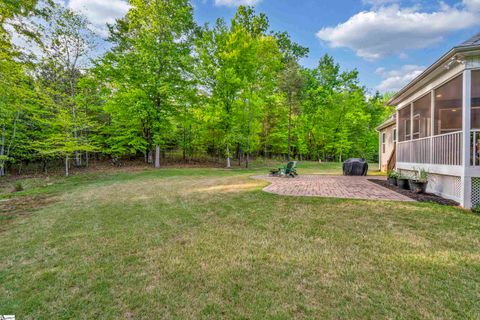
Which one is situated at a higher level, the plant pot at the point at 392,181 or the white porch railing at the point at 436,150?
the white porch railing at the point at 436,150

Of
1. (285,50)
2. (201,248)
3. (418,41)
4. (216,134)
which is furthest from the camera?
(285,50)

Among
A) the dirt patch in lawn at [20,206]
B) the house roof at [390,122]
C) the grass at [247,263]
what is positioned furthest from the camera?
the house roof at [390,122]

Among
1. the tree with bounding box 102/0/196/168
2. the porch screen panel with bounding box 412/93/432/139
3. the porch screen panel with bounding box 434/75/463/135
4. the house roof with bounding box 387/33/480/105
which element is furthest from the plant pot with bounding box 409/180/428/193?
the tree with bounding box 102/0/196/168

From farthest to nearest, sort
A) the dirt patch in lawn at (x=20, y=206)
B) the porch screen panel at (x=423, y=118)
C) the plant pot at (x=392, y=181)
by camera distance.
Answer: the porch screen panel at (x=423, y=118) < the plant pot at (x=392, y=181) < the dirt patch in lawn at (x=20, y=206)

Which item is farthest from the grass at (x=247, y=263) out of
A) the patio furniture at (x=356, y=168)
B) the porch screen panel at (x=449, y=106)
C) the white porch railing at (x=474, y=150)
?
the patio furniture at (x=356, y=168)

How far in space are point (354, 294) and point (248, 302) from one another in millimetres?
1077

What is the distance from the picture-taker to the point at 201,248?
10.8ft

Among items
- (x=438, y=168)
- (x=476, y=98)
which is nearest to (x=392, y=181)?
(x=438, y=168)

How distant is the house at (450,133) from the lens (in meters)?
5.08

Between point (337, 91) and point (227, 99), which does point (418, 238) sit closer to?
point (227, 99)

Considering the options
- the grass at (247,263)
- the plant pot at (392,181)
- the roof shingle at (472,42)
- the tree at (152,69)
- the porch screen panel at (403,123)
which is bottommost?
the grass at (247,263)

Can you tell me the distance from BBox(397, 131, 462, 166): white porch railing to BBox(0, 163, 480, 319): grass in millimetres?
1590

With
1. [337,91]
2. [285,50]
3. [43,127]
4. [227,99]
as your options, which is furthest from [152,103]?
[337,91]

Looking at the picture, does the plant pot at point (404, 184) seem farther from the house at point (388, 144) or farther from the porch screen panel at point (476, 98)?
the house at point (388, 144)
